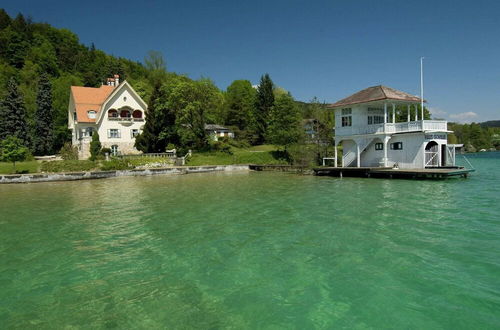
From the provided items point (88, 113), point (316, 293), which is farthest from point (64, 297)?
point (88, 113)

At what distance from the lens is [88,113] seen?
45.8 metres

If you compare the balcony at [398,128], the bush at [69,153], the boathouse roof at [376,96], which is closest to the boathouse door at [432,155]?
the balcony at [398,128]

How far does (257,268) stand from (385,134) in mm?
24106

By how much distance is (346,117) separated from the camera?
31594 millimetres

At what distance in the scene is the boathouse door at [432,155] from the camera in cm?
2670

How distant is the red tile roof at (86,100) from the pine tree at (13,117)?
9019mm

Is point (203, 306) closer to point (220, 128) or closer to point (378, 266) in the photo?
point (378, 266)

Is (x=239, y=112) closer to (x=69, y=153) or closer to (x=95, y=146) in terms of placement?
(x=95, y=146)

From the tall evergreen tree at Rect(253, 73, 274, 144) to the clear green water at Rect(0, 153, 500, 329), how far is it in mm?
50136

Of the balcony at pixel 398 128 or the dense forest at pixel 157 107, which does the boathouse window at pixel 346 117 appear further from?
the dense forest at pixel 157 107

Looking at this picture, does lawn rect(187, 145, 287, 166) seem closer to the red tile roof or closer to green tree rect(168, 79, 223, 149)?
green tree rect(168, 79, 223, 149)

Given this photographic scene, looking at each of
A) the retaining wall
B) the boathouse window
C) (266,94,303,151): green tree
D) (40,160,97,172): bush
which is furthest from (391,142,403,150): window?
(40,160,97,172): bush

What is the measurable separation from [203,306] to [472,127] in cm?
14369

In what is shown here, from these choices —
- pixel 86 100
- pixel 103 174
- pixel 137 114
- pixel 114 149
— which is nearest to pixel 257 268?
pixel 103 174
